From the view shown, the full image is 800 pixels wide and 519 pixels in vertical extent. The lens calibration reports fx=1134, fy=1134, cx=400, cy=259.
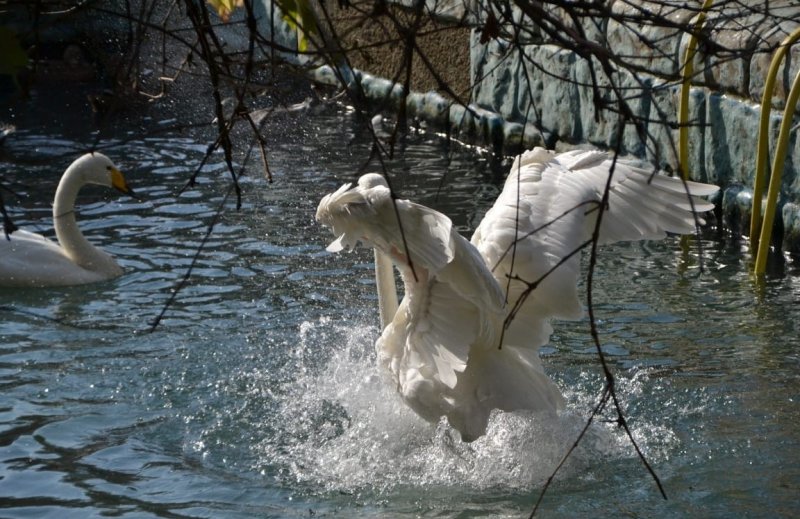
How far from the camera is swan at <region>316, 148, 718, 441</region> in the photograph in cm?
407

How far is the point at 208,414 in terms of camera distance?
5.18m

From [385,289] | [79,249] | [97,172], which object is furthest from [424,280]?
[97,172]

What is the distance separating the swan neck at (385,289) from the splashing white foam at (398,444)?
290 millimetres

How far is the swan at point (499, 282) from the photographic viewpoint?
13.4ft

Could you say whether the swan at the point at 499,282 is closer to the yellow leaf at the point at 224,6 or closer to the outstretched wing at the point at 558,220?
the outstretched wing at the point at 558,220

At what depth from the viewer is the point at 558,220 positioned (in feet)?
15.6

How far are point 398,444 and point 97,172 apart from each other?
148 inches

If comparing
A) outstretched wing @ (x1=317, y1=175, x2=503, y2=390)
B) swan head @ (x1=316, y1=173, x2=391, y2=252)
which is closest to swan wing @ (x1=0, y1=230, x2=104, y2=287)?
outstretched wing @ (x1=317, y1=175, x2=503, y2=390)

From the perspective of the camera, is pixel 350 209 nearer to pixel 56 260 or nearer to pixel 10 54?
pixel 10 54

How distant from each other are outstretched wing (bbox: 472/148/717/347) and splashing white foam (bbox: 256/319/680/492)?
1.60ft

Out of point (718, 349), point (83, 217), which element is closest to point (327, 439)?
point (718, 349)

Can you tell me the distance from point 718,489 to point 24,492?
2656mm

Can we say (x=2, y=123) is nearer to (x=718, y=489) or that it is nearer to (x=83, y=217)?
(x=83, y=217)

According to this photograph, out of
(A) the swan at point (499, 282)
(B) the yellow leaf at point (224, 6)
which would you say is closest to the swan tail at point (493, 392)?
(A) the swan at point (499, 282)
